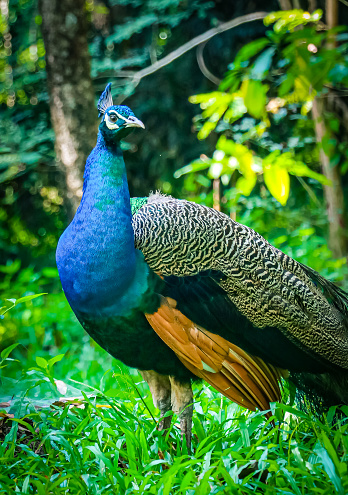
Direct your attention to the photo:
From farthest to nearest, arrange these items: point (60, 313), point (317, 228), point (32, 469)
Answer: point (317, 228) → point (60, 313) → point (32, 469)

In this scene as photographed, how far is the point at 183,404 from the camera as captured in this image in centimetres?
262

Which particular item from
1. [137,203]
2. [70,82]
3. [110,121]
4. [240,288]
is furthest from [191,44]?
[240,288]

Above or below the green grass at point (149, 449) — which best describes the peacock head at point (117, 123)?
above

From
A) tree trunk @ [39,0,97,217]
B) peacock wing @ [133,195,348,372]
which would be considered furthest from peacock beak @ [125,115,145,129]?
tree trunk @ [39,0,97,217]

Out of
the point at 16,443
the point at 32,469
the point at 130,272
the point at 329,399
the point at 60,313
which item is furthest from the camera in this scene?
the point at 60,313

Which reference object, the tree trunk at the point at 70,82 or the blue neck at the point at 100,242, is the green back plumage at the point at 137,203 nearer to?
the blue neck at the point at 100,242

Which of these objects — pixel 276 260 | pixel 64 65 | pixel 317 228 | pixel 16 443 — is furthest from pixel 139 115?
pixel 16 443

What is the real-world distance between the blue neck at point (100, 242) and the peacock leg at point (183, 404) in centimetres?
59

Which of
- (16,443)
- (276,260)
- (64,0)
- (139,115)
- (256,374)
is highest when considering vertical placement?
(64,0)

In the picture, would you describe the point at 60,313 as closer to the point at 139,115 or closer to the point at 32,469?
the point at 139,115

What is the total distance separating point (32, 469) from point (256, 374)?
105cm

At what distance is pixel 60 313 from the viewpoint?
4.98 m

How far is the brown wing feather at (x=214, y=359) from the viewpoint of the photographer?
237 cm

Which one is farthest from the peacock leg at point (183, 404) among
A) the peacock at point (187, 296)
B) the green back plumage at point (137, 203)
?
the green back plumage at point (137, 203)
